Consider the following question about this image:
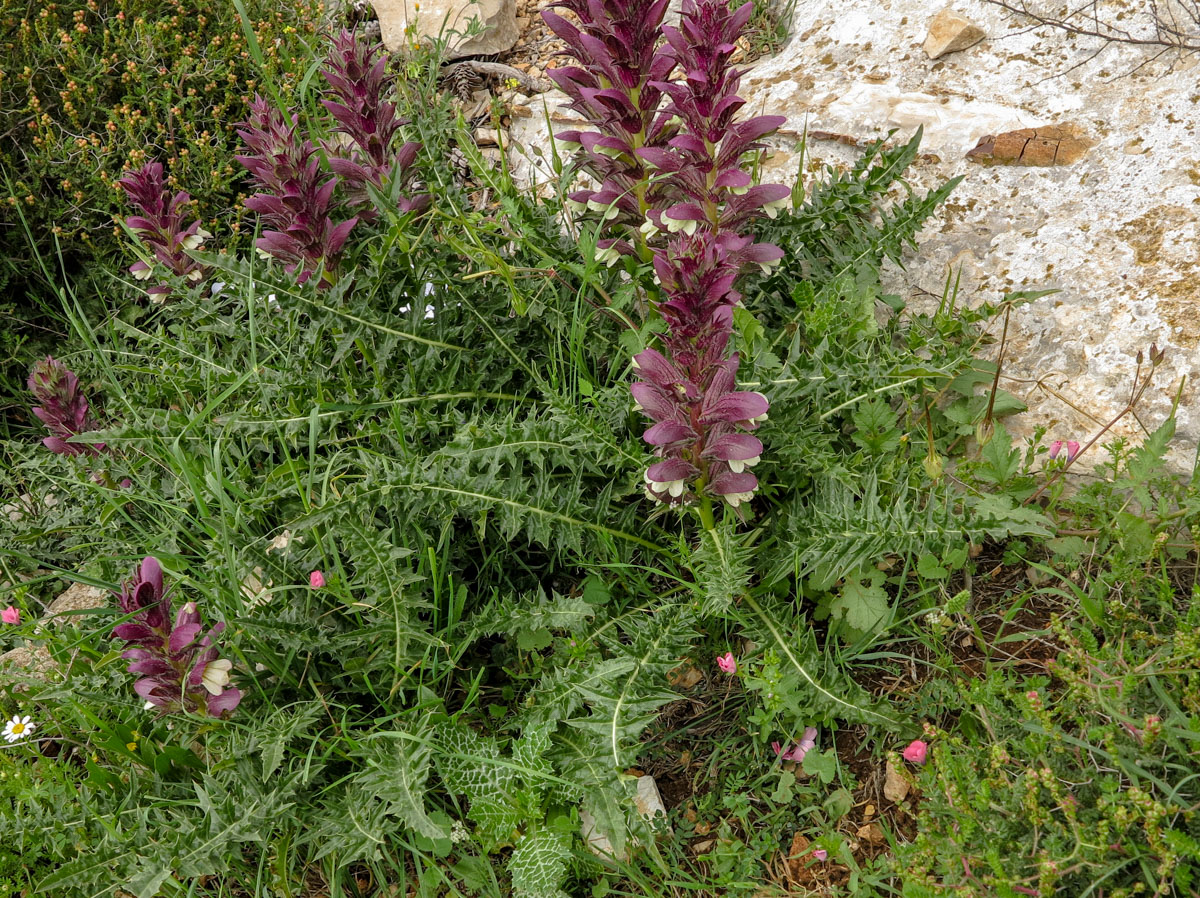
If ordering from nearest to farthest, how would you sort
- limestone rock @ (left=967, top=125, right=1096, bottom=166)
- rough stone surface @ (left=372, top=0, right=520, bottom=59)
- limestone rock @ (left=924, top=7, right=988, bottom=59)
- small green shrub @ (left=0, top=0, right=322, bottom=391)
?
limestone rock @ (left=967, top=125, right=1096, bottom=166) < limestone rock @ (left=924, top=7, right=988, bottom=59) < small green shrub @ (left=0, top=0, right=322, bottom=391) < rough stone surface @ (left=372, top=0, right=520, bottom=59)

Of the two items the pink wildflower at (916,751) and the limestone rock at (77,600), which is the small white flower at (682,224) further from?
the limestone rock at (77,600)

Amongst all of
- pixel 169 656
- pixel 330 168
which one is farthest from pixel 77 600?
pixel 330 168

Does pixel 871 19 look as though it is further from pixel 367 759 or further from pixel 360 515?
pixel 367 759

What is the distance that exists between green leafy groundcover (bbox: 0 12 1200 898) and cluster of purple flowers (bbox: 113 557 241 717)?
0.08 metres

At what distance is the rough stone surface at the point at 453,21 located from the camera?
4738mm

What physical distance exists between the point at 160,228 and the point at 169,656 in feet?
5.82

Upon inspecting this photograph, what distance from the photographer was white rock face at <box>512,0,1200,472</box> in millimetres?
2725

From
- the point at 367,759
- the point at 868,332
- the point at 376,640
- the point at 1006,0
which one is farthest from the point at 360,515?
the point at 1006,0

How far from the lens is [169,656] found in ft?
7.72

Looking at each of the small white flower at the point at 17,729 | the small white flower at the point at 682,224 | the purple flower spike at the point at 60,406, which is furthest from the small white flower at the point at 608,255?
the small white flower at the point at 17,729

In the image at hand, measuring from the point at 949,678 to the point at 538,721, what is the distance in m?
1.08

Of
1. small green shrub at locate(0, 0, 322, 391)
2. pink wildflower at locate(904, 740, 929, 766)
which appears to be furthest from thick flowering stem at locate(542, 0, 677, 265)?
small green shrub at locate(0, 0, 322, 391)

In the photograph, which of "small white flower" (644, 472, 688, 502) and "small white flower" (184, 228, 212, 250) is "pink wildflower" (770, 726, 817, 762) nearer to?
"small white flower" (644, 472, 688, 502)

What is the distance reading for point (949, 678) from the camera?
93.2 inches
